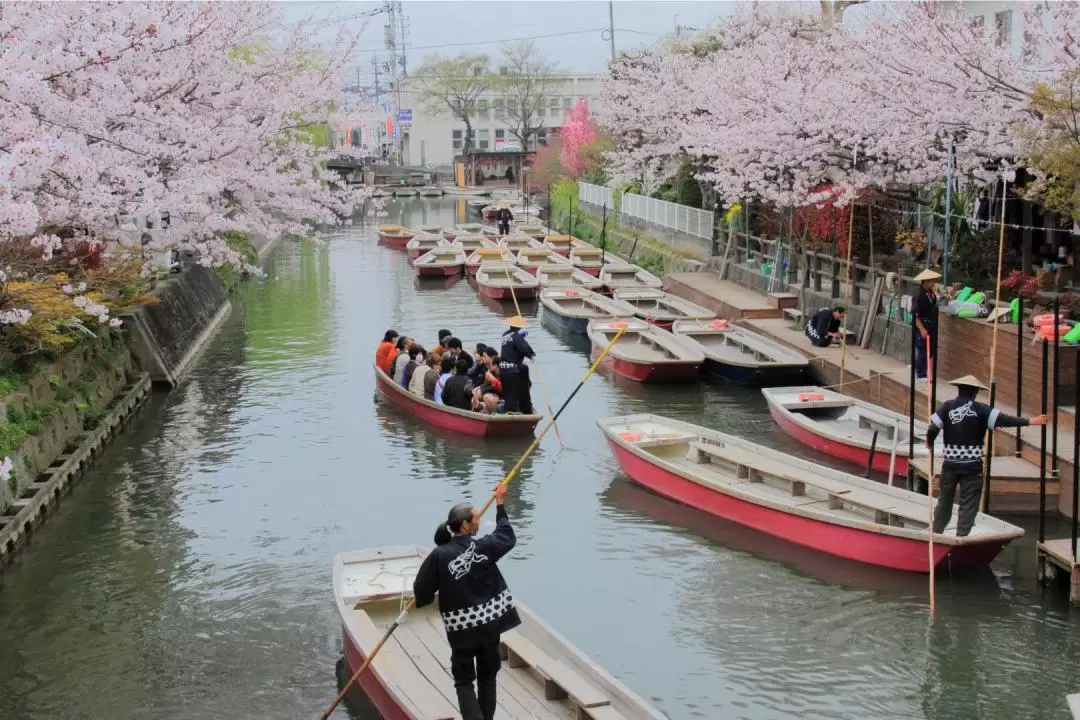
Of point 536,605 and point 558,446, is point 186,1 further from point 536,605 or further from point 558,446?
point 536,605

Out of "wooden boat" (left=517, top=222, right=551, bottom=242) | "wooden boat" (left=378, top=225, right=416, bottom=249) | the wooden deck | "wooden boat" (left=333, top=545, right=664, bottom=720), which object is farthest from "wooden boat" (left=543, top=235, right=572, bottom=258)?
"wooden boat" (left=333, top=545, right=664, bottom=720)

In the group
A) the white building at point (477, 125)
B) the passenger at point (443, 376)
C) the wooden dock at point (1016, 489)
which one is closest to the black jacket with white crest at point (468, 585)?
the wooden dock at point (1016, 489)

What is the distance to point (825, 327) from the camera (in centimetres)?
2305

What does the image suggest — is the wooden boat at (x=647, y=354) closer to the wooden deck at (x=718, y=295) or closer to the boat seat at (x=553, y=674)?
the wooden deck at (x=718, y=295)

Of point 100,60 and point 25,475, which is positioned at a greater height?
point 100,60

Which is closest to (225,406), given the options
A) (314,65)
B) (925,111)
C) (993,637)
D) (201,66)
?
(201,66)

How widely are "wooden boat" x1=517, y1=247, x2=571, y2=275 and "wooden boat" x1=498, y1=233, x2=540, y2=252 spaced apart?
1.84 m

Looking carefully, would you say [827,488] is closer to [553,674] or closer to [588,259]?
[553,674]

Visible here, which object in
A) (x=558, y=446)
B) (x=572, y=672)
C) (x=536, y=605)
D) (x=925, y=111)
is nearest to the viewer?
(x=572, y=672)

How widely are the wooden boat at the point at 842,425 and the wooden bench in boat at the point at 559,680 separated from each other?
7.46 metres

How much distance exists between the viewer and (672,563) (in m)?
13.9

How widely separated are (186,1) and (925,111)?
38.2 feet

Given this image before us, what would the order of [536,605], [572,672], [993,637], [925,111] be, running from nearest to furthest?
[572,672], [993,637], [536,605], [925,111]

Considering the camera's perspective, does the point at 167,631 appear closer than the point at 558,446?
Yes
